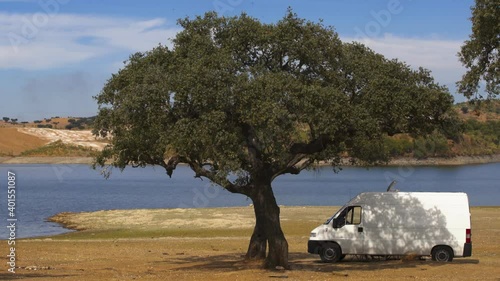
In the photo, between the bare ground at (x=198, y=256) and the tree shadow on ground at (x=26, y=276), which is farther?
the bare ground at (x=198, y=256)

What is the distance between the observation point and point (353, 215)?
25859mm

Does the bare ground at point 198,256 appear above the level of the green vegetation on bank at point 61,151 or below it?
below

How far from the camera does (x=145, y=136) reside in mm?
21844

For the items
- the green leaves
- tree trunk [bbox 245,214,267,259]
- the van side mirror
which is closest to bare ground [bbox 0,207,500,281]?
tree trunk [bbox 245,214,267,259]

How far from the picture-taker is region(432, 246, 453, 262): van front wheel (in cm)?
2544

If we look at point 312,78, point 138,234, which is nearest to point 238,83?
point 312,78

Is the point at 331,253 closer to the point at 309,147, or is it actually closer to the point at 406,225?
the point at 406,225

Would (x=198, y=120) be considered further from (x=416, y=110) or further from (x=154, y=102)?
(x=416, y=110)

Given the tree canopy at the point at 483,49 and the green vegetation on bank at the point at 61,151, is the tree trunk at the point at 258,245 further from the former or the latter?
the green vegetation on bank at the point at 61,151

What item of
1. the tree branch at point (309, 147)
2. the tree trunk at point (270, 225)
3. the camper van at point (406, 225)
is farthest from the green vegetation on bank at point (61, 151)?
the tree branch at point (309, 147)

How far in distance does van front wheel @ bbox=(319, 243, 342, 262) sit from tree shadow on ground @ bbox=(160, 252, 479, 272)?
234 millimetres

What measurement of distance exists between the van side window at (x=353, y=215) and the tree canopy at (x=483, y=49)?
776cm

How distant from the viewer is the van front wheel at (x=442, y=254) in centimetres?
2544

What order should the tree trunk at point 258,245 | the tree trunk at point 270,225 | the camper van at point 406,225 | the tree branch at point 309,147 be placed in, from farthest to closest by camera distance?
the camper van at point 406,225
the tree trunk at point 258,245
the tree trunk at point 270,225
the tree branch at point 309,147
